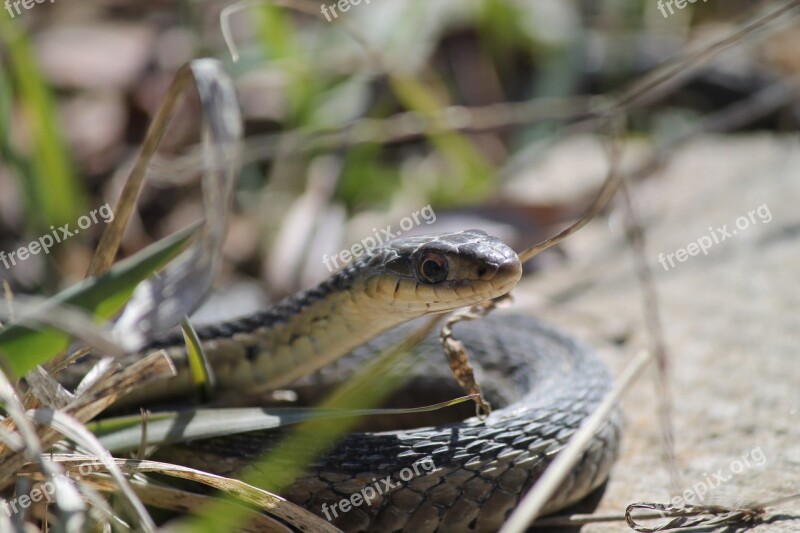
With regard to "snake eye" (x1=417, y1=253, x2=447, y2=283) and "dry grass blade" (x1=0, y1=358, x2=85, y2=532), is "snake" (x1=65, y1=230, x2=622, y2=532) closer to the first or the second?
"snake eye" (x1=417, y1=253, x2=447, y2=283)

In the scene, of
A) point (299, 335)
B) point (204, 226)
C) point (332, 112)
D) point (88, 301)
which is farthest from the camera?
point (332, 112)

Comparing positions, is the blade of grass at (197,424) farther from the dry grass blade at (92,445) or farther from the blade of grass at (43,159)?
the blade of grass at (43,159)

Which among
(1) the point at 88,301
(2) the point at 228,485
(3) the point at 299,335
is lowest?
(2) the point at 228,485

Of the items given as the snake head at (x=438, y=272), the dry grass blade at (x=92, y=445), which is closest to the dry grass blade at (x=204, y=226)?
the dry grass blade at (x=92, y=445)

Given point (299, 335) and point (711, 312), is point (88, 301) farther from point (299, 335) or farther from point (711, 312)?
point (711, 312)

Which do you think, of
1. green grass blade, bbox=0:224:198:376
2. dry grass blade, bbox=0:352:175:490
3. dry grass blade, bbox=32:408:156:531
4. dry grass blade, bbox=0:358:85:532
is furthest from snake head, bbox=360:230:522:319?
dry grass blade, bbox=0:358:85:532

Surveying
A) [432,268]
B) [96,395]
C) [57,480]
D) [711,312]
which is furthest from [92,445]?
[711,312]

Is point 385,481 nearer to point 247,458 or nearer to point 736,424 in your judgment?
point 247,458
